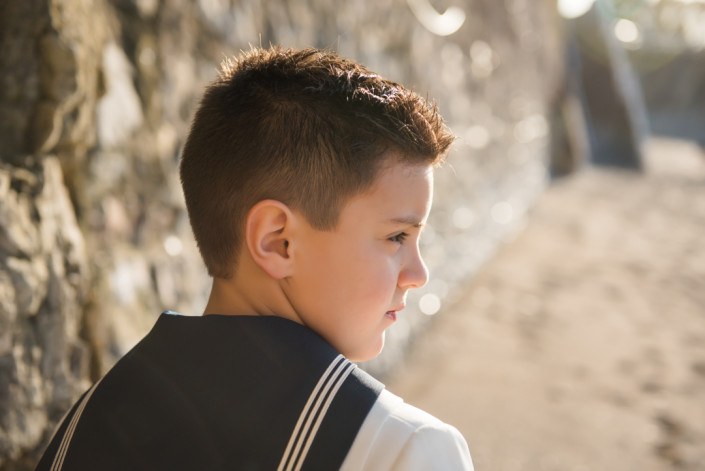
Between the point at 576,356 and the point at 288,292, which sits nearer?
the point at 288,292

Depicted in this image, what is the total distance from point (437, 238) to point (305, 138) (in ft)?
9.97

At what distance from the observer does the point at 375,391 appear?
0.95 meters

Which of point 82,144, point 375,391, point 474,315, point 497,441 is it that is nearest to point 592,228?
point 474,315

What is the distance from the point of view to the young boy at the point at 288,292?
3.09 feet

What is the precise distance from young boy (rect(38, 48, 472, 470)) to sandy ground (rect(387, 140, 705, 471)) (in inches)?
68.9

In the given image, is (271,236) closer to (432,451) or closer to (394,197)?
(394,197)

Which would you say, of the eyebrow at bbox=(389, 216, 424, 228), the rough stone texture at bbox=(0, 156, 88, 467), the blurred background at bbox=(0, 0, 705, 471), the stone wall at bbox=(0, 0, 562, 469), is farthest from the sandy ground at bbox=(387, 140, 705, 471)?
the eyebrow at bbox=(389, 216, 424, 228)

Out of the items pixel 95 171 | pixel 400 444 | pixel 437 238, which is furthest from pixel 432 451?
pixel 437 238

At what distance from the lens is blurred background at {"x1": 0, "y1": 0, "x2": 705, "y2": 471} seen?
150 centimetres

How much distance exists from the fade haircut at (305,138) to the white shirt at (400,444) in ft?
1.15

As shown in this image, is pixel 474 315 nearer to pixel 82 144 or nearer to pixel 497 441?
pixel 497 441

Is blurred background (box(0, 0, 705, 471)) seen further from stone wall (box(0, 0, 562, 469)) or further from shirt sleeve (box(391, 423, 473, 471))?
shirt sleeve (box(391, 423, 473, 471))

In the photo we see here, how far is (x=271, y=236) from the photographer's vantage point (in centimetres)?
117

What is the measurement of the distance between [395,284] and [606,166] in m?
9.00
